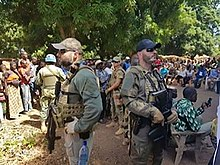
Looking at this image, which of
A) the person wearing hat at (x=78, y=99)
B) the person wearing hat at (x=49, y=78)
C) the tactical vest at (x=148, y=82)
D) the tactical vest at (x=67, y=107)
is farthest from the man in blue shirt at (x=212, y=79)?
the tactical vest at (x=67, y=107)

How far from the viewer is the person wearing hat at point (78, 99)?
2844mm

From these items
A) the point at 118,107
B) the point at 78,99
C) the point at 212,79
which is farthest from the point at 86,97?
the point at 212,79

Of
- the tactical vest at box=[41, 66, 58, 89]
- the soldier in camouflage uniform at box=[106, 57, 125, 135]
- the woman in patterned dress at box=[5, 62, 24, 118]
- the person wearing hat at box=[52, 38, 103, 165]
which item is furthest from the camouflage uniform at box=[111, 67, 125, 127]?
the person wearing hat at box=[52, 38, 103, 165]

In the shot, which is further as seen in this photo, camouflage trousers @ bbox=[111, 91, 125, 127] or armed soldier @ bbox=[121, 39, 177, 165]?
camouflage trousers @ bbox=[111, 91, 125, 127]

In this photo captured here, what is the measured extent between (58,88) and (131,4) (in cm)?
605

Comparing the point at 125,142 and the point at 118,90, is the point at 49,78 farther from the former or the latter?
the point at 125,142

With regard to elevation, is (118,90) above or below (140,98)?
below

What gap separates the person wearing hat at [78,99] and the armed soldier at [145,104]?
531 mm

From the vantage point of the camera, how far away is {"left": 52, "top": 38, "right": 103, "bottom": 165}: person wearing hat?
284 cm

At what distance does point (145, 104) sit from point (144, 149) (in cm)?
46

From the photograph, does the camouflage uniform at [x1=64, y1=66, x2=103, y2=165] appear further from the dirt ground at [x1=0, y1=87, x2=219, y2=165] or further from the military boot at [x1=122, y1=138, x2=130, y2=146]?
the military boot at [x1=122, y1=138, x2=130, y2=146]

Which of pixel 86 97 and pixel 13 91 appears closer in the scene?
pixel 86 97

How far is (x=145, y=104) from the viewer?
3.34m

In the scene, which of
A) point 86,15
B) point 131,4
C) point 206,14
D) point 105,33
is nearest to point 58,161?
point 86,15
